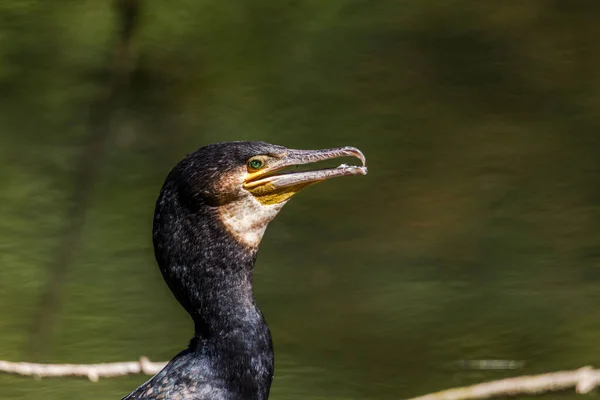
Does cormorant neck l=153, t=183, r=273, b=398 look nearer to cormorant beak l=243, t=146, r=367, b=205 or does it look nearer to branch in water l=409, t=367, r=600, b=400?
cormorant beak l=243, t=146, r=367, b=205

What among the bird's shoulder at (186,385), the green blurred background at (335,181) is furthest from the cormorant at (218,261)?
the green blurred background at (335,181)

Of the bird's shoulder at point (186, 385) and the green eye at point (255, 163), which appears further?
the green eye at point (255, 163)

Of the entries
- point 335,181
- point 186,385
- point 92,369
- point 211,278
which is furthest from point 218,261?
point 335,181

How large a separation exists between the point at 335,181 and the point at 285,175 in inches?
113

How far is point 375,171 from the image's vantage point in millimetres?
5953

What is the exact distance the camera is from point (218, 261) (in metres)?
3.11

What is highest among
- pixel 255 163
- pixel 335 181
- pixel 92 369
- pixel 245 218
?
pixel 255 163

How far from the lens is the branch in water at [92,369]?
3.87 m

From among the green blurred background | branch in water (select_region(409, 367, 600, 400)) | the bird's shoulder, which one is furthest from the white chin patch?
the green blurred background

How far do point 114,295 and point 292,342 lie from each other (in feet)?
2.91

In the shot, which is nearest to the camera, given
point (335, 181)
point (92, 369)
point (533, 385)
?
point (533, 385)

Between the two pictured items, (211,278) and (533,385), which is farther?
(533,385)

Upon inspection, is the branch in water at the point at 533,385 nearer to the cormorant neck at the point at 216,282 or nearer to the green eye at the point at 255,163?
the cormorant neck at the point at 216,282

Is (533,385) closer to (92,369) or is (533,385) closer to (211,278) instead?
(211,278)
